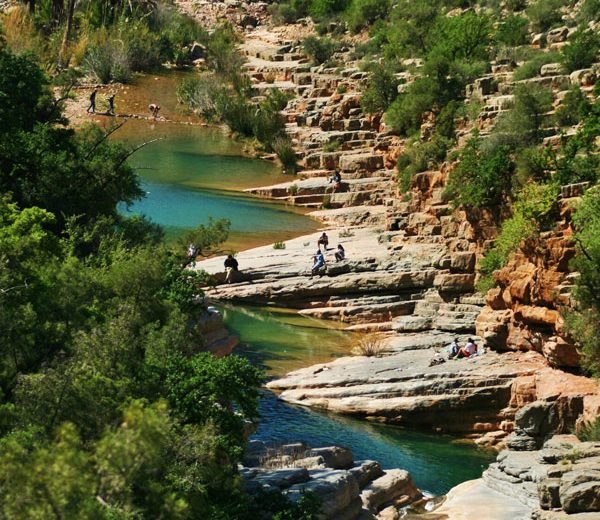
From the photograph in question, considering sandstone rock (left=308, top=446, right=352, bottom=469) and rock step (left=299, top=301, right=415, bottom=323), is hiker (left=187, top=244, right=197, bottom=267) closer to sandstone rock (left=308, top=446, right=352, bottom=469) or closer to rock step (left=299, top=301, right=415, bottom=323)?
rock step (left=299, top=301, right=415, bottom=323)

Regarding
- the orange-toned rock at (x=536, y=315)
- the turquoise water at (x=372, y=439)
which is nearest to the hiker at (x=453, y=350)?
the orange-toned rock at (x=536, y=315)

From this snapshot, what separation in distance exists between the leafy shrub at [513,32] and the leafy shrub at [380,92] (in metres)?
6.39

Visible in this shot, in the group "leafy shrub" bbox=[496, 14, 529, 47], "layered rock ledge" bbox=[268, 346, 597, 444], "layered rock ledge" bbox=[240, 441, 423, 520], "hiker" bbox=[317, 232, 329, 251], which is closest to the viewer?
"layered rock ledge" bbox=[240, 441, 423, 520]

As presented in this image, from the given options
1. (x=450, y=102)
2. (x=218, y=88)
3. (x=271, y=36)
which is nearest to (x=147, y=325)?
(x=450, y=102)

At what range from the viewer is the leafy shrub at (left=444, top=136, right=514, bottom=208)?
5284cm

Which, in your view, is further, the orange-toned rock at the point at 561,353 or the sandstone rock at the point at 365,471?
the orange-toned rock at the point at 561,353

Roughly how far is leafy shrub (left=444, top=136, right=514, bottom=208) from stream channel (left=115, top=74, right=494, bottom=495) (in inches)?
263

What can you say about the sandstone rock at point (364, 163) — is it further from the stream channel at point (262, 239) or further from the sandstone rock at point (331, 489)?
the sandstone rock at point (331, 489)

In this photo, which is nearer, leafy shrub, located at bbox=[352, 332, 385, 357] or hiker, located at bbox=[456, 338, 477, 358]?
hiker, located at bbox=[456, 338, 477, 358]

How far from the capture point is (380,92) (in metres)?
80.2

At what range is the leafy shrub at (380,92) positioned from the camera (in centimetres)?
7988

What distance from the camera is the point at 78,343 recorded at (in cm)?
2942

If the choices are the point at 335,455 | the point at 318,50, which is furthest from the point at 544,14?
the point at 335,455

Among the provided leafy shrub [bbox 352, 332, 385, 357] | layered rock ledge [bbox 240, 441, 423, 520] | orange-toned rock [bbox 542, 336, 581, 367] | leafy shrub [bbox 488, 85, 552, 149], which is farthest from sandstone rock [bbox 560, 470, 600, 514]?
leafy shrub [bbox 488, 85, 552, 149]
